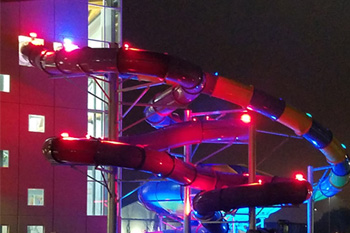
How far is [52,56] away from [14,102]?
12.1 ft

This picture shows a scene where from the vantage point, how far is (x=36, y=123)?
19047 mm

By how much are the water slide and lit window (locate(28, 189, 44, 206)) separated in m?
3.71

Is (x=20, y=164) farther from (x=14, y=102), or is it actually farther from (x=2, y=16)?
(x=2, y=16)

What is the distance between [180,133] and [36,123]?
195 inches

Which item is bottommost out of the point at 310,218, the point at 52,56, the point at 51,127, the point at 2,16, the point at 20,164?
the point at 310,218

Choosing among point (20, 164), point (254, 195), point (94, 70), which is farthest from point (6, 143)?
point (254, 195)

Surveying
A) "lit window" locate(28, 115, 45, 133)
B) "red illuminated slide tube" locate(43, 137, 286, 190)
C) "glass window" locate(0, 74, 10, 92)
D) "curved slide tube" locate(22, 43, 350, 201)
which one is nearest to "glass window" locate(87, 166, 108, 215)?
"lit window" locate(28, 115, 45, 133)

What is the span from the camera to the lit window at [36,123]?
744 inches

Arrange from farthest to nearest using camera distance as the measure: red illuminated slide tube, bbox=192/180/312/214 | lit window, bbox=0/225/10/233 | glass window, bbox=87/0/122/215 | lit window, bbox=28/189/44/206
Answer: glass window, bbox=87/0/122/215, lit window, bbox=28/189/44/206, lit window, bbox=0/225/10/233, red illuminated slide tube, bbox=192/180/312/214

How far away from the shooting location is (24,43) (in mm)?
18391

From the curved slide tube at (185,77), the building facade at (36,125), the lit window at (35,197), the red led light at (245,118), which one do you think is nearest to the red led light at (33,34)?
the building facade at (36,125)

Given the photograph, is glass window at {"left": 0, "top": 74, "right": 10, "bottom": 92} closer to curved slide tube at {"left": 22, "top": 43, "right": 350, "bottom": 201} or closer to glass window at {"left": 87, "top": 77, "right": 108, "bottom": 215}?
curved slide tube at {"left": 22, "top": 43, "right": 350, "bottom": 201}

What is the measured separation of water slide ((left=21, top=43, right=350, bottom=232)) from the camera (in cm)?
1441

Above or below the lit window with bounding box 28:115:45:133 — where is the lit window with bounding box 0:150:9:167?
below
